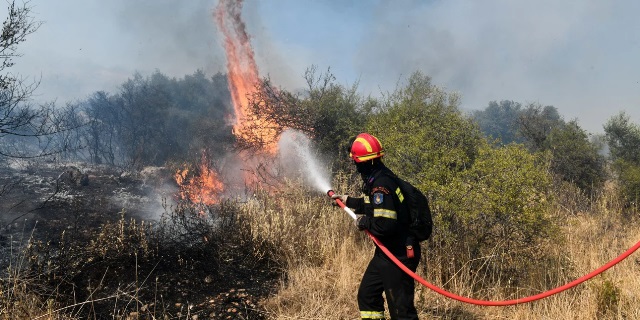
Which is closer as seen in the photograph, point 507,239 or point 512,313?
point 512,313

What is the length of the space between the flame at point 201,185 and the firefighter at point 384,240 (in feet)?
30.2

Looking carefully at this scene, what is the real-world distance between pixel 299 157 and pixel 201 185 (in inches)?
159

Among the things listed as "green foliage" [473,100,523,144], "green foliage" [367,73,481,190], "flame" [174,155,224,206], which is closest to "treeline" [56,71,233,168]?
"flame" [174,155,224,206]

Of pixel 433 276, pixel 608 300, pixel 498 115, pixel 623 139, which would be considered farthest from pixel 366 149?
pixel 498 115

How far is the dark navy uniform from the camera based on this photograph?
11.1ft

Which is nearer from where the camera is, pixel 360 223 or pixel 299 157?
pixel 360 223

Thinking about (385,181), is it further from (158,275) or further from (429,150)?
(158,275)

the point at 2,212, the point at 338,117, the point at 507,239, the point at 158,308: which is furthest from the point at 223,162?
the point at 507,239

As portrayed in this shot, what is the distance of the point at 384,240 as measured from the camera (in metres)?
3.57

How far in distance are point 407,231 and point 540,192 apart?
2.65 meters

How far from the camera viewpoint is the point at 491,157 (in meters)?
5.19

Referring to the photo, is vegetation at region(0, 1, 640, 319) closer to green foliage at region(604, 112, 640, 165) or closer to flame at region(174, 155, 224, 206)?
flame at region(174, 155, 224, 206)

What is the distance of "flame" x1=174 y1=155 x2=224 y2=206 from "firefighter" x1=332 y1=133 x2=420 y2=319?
362 inches

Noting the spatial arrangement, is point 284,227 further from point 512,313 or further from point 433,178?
point 512,313
